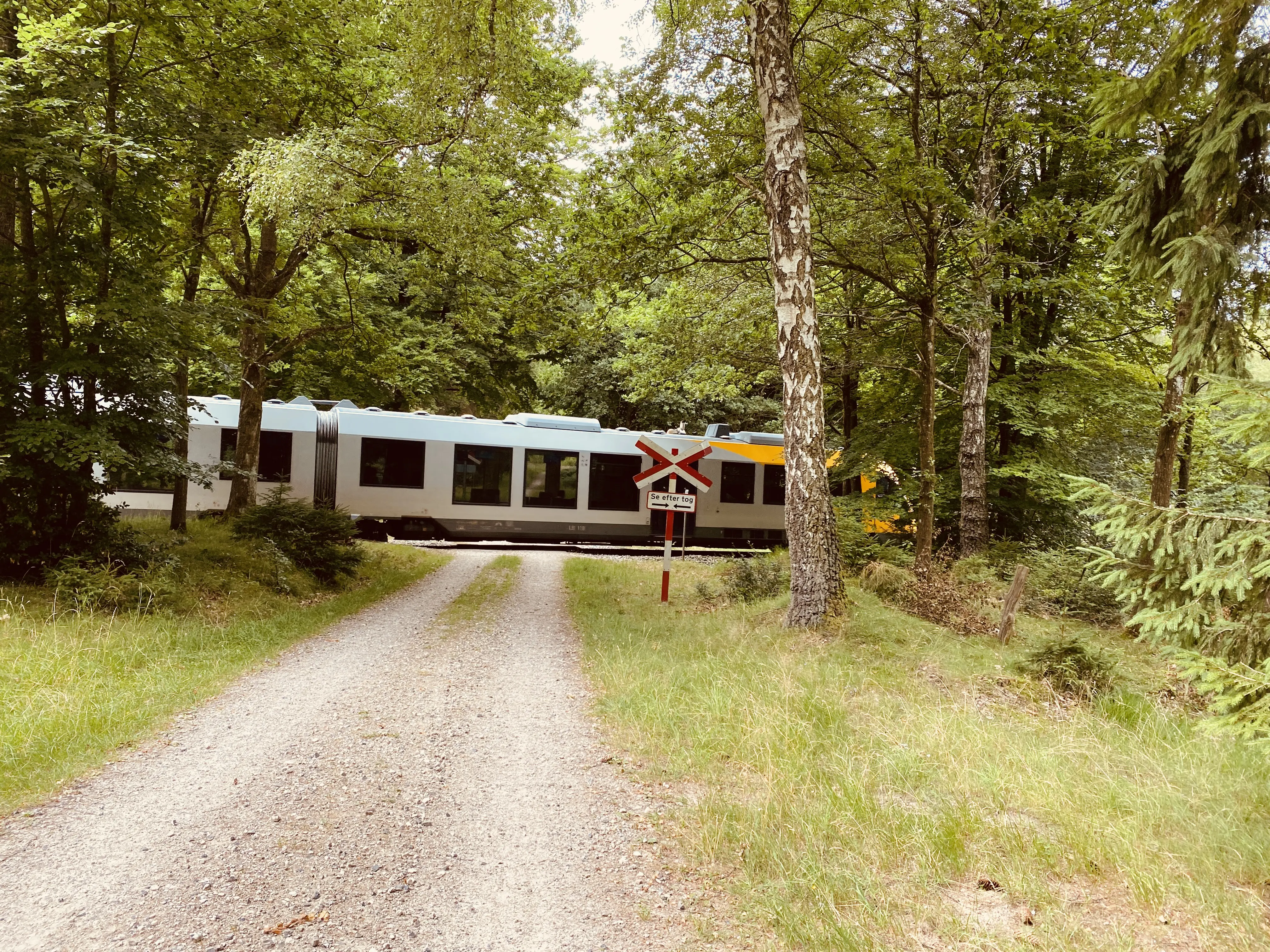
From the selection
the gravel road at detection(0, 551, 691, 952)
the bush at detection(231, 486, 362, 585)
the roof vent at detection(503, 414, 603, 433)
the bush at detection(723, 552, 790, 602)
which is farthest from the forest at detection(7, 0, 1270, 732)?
the roof vent at detection(503, 414, 603, 433)

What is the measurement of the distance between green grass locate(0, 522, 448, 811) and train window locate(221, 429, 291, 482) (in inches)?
232

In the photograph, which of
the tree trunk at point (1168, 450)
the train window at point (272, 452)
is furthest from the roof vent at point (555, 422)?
the tree trunk at point (1168, 450)

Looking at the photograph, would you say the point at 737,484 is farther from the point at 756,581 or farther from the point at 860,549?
the point at 756,581

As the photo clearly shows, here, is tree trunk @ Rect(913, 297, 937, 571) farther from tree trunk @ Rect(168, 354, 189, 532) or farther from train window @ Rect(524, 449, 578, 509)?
tree trunk @ Rect(168, 354, 189, 532)

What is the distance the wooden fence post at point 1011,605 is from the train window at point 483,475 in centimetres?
1339

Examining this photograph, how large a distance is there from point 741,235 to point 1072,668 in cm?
854

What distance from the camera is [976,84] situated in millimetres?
10648

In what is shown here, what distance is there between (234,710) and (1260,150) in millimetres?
8007

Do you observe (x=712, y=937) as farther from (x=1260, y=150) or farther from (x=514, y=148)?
(x=514, y=148)

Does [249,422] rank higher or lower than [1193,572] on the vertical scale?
higher

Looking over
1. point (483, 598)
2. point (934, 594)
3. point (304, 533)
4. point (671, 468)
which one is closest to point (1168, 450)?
point (934, 594)

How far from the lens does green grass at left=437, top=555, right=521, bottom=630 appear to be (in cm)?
965

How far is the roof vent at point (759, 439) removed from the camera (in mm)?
21766

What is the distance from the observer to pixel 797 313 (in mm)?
7914
